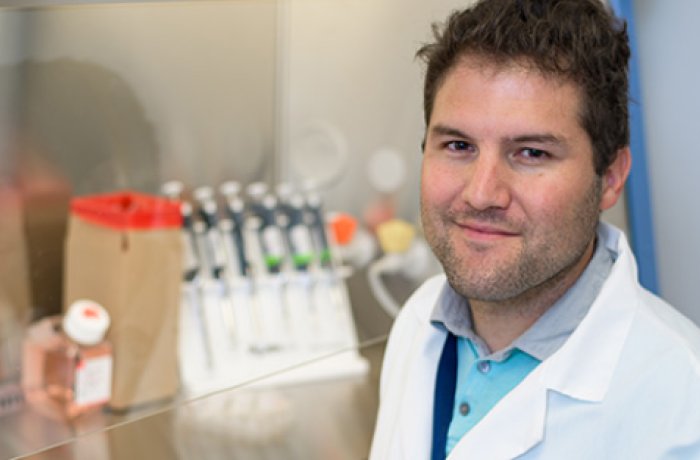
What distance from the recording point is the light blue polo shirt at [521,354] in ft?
3.20

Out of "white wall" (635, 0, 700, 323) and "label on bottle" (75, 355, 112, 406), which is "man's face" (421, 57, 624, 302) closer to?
"white wall" (635, 0, 700, 323)

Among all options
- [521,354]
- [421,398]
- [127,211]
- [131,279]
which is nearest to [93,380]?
[131,279]

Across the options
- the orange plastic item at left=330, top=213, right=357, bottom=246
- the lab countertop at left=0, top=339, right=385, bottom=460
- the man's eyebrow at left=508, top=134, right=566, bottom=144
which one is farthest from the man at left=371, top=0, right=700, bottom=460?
the orange plastic item at left=330, top=213, right=357, bottom=246

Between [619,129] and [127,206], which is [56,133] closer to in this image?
[127,206]

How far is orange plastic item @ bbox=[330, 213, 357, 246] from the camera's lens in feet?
5.80

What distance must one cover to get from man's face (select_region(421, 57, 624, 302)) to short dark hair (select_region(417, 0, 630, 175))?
15 millimetres

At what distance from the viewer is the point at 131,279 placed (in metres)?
1.33

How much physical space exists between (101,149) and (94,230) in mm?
174

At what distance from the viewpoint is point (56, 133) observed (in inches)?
53.9

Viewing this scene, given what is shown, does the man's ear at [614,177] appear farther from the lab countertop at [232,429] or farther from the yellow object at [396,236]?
the yellow object at [396,236]

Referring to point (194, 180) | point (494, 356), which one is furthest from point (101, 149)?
point (494, 356)

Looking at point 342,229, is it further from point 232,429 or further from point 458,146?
point 458,146

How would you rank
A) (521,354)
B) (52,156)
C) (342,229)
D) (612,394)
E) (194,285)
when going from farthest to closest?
(342,229) → (194,285) → (52,156) → (521,354) → (612,394)

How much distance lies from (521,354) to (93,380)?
65cm
